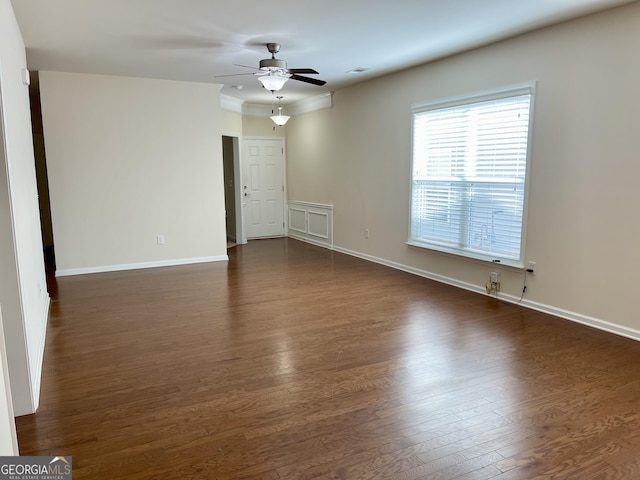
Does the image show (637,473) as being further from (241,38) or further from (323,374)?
(241,38)

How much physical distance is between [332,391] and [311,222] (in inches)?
232

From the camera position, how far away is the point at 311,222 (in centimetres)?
859

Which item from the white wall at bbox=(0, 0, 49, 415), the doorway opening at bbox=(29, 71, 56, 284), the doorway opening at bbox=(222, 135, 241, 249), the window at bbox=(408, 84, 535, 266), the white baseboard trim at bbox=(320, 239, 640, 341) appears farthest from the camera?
the doorway opening at bbox=(222, 135, 241, 249)

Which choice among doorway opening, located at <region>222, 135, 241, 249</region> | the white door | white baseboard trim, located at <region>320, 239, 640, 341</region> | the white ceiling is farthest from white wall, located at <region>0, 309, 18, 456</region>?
the white door

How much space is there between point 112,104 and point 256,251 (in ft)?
10.7

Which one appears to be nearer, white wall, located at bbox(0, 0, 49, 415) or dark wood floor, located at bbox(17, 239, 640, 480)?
dark wood floor, located at bbox(17, 239, 640, 480)

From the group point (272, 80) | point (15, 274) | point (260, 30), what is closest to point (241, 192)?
point (272, 80)

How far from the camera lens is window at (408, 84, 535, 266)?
14.8 feet

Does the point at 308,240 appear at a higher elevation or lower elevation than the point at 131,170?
lower

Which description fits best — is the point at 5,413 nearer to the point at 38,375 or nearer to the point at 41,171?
the point at 38,375

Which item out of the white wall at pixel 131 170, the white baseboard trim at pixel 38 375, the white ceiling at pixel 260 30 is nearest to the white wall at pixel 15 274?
the white baseboard trim at pixel 38 375

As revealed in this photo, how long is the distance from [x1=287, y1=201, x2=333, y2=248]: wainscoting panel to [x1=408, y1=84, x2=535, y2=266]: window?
7.62 feet

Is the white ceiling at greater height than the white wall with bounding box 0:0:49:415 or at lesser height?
greater

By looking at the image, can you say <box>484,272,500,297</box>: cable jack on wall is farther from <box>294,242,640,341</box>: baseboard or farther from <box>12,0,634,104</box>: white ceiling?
<box>12,0,634,104</box>: white ceiling
